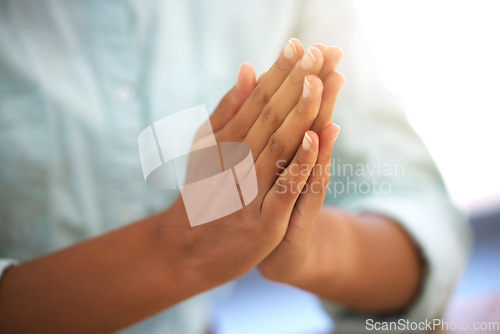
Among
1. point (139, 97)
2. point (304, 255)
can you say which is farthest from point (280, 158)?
point (139, 97)

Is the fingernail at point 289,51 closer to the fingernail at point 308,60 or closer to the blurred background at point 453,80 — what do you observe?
the fingernail at point 308,60

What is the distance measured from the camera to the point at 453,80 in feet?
0.86

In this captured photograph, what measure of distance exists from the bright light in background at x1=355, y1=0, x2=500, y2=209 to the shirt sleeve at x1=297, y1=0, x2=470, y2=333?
0.01m

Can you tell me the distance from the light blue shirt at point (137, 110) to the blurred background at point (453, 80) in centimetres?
2

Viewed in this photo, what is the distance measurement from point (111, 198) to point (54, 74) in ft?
0.34

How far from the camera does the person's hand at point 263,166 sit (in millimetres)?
154

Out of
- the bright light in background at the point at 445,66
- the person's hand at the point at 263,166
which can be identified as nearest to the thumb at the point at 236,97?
the person's hand at the point at 263,166

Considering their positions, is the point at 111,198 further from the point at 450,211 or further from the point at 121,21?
the point at 450,211

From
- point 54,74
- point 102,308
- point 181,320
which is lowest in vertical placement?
point 181,320

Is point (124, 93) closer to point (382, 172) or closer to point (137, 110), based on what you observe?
point (137, 110)

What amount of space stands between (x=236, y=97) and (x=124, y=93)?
140 millimetres

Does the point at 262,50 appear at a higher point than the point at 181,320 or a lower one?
higher

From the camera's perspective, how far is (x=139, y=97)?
299mm
